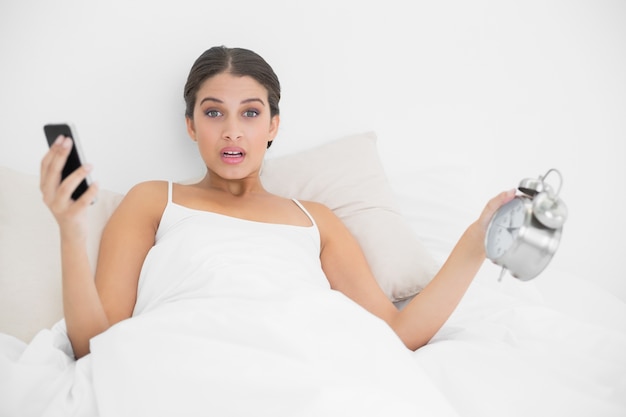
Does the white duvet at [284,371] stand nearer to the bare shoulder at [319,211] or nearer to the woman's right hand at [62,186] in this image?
the woman's right hand at [62,186]

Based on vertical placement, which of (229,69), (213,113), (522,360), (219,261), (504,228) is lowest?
(522,360)

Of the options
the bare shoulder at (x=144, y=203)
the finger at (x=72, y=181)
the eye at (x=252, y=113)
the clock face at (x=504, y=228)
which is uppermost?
the eye at (x=252, y=113)

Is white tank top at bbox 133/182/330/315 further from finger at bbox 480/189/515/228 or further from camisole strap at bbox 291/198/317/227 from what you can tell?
finger at bbox 480/189/515/228

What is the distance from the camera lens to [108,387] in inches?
42.1

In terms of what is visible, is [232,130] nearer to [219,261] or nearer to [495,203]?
[219,261]

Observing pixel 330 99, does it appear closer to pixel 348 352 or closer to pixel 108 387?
pixel 348 352

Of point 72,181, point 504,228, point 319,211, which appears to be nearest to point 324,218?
point 319,211

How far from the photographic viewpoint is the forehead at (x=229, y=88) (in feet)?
5.19

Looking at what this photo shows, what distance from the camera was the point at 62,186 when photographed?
100 centimetres

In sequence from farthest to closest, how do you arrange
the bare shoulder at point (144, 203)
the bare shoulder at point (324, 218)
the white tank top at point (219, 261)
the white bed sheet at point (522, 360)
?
the bare shoulder at point (324, 218), the bare shoulder at point (144, 203), the white tank top at point (219, 261), the white bed sheet at point (522, 360)

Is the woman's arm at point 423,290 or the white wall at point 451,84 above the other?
the white wall at point 451,84

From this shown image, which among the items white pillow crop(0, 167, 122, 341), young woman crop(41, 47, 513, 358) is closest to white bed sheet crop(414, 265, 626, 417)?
young woman crop(41, 47, 513, 358)

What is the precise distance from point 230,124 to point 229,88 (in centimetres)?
11

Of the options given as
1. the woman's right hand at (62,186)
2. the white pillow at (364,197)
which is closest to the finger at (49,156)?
the woman's right hand at (62,186)
